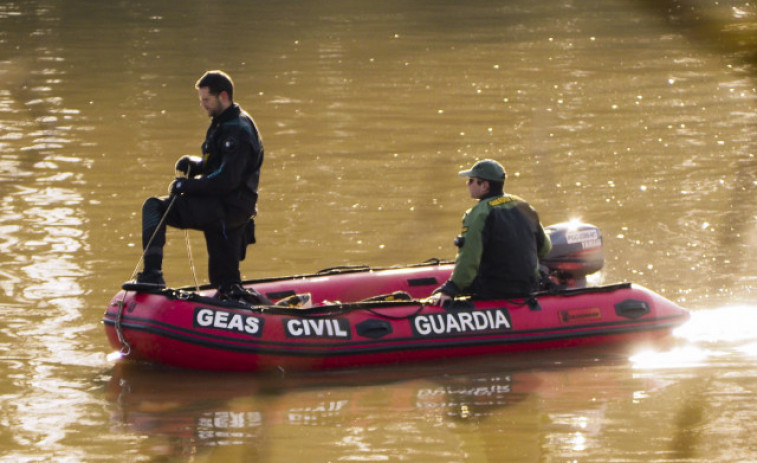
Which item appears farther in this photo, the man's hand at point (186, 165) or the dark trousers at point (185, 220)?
the man's hand at point (186, 165)

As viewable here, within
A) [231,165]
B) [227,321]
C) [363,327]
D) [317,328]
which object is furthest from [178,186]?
[363,327]

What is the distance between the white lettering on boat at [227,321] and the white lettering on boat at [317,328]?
0.18m

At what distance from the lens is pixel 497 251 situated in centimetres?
720

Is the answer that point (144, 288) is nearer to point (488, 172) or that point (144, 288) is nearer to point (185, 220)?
point (185, 220)

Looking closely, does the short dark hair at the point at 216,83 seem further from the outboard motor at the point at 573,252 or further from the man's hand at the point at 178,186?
the outboard motor at the point at 573,252

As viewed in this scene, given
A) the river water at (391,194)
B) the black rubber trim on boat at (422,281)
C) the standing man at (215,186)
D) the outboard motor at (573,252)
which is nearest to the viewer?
the river water at (391,194)

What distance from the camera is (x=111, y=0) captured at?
2717cm

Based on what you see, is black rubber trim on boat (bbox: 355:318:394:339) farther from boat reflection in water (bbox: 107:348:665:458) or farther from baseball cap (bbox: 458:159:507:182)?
baseball cap (bbox: 458:159:507:182)

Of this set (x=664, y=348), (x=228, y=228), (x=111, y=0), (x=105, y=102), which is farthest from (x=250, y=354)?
(x=111, y=0)

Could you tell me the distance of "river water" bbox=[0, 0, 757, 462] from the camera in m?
5.93

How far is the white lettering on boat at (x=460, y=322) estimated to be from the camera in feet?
23.4

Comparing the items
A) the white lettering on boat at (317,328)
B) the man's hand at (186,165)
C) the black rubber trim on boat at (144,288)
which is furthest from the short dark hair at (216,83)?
the white lettering on boat at (317,328)

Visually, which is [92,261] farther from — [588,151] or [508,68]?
[508,68]

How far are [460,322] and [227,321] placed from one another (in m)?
1.36
